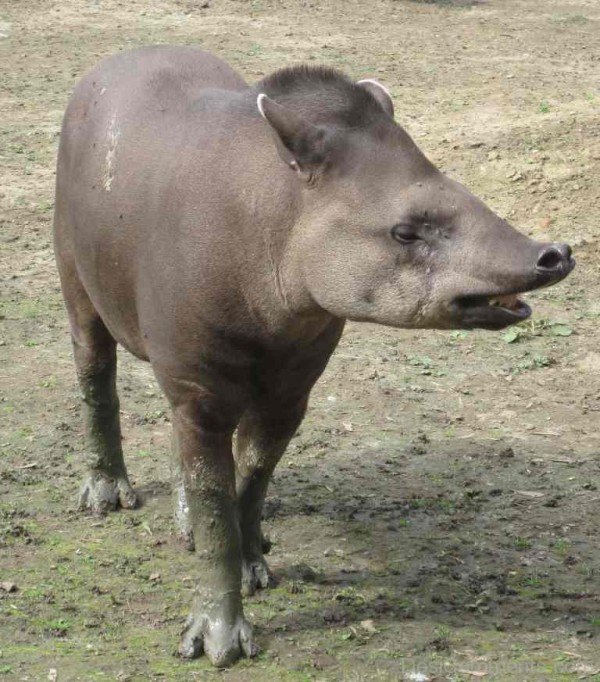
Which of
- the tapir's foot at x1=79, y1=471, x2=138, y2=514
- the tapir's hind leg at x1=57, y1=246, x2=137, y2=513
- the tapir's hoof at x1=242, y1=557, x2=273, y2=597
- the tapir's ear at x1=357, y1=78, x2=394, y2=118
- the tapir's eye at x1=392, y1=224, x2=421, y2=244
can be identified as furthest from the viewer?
the tapir's foot at x1=79, y1=471, x2=138, y2=514

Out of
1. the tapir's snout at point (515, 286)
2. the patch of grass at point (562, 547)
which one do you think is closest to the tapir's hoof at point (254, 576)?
the patch of grass at point (562, 547)

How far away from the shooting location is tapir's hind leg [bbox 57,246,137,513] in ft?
20.2

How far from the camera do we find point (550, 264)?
404 cm

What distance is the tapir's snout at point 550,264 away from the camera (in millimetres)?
4023

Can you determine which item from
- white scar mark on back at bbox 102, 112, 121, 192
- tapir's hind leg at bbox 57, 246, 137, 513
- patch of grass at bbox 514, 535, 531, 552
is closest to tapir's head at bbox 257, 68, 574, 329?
white scar mark on back at bbox 102, 112, 121, 192

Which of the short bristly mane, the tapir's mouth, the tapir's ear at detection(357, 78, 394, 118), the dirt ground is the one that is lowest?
the dirt ground

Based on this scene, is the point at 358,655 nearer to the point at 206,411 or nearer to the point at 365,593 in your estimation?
the point at 365,593

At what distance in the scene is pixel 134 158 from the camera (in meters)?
5.31

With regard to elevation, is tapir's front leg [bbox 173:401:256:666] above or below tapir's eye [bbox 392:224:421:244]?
below

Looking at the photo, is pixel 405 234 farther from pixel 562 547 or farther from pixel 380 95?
pixel 562 547

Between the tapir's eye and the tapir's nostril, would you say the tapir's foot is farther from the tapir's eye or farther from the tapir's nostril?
the tapir's nostril

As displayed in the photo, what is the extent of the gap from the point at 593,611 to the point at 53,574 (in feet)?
7.58

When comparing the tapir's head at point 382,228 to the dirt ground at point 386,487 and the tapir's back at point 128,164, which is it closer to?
the tapir's back at point 128,164

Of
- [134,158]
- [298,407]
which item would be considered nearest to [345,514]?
[298,407]
